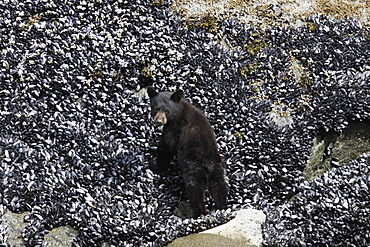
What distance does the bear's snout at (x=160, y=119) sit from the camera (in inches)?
266

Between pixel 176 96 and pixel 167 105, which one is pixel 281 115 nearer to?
pixel 176 96

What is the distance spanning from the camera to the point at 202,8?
941 centimetres

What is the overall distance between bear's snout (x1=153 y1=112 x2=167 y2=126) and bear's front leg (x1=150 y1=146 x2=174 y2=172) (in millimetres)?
556

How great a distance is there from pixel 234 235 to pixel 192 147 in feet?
4.98

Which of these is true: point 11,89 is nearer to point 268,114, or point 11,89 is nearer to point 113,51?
point 113,51

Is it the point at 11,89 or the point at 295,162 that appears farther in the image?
the point at 11,89

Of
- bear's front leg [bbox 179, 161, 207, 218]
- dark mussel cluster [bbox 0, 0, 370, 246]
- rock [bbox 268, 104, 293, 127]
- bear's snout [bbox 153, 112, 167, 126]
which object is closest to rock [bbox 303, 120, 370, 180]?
dark mussel cluster [bbox 0, 0, 370, 246]

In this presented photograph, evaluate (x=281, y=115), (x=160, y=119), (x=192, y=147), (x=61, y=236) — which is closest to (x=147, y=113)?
(x=160, y=119)

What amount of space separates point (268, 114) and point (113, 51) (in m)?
3.25

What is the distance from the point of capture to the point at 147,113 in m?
8.19

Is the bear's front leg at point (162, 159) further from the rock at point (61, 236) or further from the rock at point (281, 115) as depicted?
the rock at point (281, 115)

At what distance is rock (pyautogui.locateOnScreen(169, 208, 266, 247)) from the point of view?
5789 mm

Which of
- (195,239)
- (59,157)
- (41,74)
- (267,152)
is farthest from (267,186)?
(41,74)

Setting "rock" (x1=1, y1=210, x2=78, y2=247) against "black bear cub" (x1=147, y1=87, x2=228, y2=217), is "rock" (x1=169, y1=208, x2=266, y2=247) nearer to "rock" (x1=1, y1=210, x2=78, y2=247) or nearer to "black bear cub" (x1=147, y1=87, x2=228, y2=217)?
"black bear cub" (x1=147, y1=87, x2=228, y2=217)
